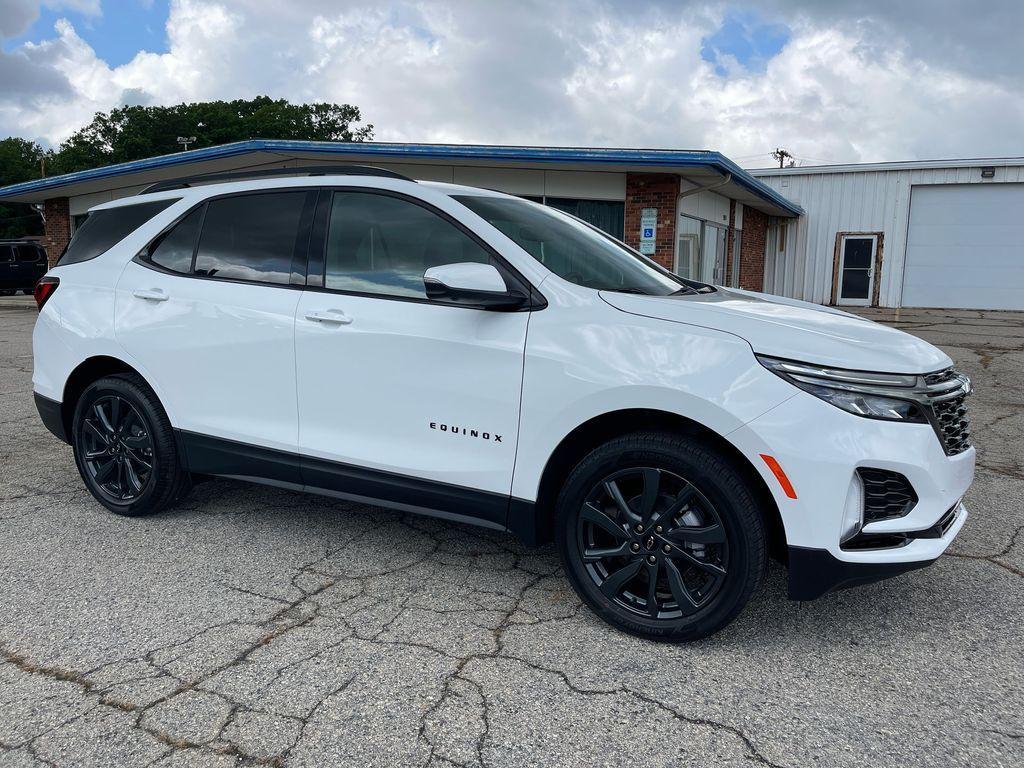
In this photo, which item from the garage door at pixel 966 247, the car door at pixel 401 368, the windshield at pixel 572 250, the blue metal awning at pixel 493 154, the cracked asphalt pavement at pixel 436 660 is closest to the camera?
the cracked asphalt pavement at pixel 436 660

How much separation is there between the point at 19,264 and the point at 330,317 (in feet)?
93.2

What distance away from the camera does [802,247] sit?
23906 mm

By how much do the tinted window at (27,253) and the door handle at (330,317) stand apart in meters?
28.4

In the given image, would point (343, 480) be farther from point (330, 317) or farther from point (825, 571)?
point (825, 571)

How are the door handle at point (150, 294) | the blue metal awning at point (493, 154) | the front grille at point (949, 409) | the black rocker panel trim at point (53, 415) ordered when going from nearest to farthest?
the front grille at point (949, 409) < the door handle at point (150, 294) < the black rocker panel trim at point (53, 415) < the blue metal awning at point (493, 154)

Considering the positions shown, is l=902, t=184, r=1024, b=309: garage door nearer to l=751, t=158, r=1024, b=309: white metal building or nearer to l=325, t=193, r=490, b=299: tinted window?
l=751, t=158, r=1024, b=309: white metal building

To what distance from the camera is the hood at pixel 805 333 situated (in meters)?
2.58

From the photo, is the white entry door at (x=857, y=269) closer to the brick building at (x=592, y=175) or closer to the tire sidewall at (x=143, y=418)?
the brick building at (x=592, y=175)

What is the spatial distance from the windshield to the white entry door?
857 inches

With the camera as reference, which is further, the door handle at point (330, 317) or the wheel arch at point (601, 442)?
the door handle at point (330, 317)

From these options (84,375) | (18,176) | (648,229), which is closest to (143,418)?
(84,375)

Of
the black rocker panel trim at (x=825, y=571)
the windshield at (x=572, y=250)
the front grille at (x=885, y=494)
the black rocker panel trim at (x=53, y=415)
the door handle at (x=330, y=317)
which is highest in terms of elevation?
the windshield at (x=572, y=250)

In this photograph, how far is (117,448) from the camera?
409 cm

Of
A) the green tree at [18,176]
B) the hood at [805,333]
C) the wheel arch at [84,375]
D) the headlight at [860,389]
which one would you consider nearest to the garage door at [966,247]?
the hood at [805,333]
